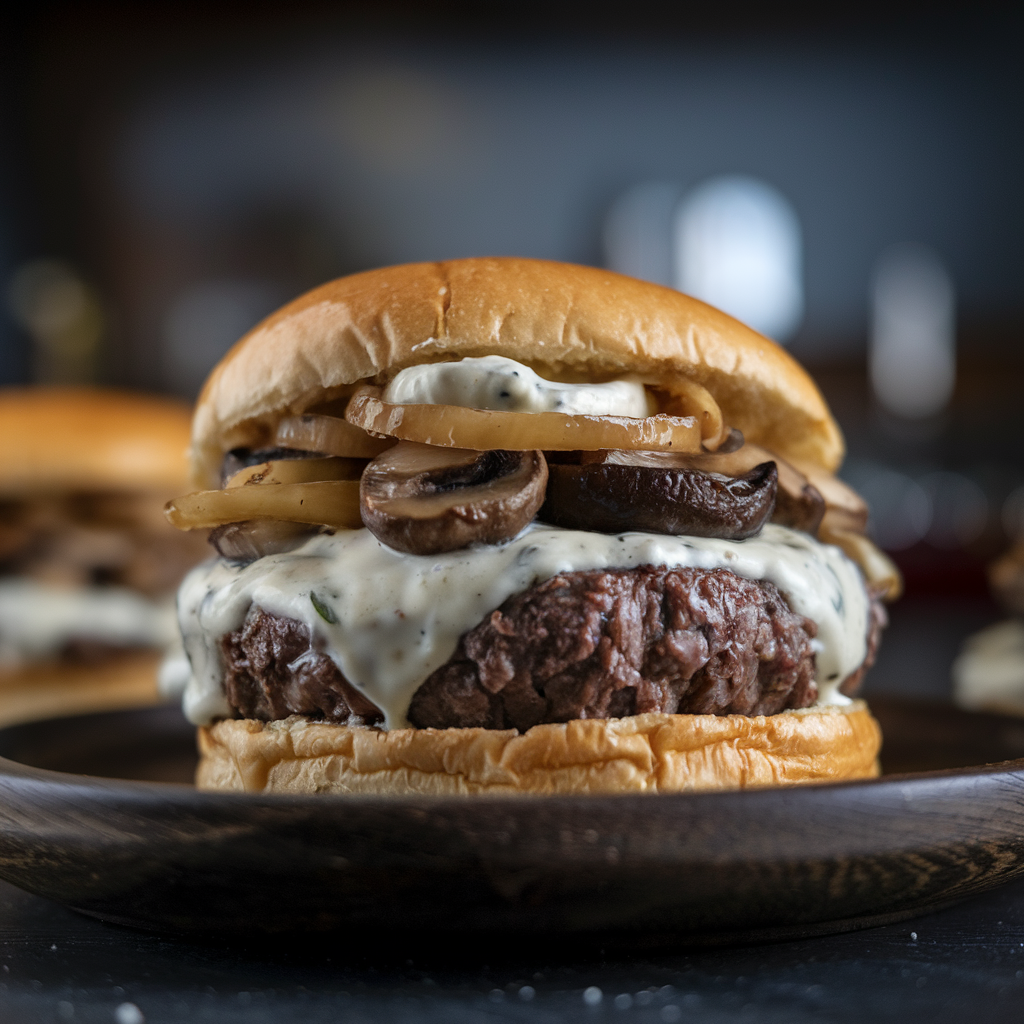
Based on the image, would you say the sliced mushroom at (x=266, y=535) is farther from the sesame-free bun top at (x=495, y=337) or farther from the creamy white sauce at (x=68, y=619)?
the creamy white sauce at (x=68, y=619)

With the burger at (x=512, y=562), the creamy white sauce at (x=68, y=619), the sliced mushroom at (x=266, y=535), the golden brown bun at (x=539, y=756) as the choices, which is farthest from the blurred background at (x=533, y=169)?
the golden brown bun at (x=539, y=756)

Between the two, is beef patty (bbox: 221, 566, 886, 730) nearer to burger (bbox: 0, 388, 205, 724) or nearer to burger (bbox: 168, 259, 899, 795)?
burger (bbox: 168, 259, 899, 795)

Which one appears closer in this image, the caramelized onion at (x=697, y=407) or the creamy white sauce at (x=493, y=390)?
the creamy white sauce at (x=493, y=390)

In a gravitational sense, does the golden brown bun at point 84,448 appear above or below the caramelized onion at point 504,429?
below

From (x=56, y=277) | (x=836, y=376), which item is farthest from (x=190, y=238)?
(x=836, y=376)

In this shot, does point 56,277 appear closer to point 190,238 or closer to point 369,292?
point 190,238

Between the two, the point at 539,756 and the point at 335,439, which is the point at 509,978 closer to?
the point at 539,756

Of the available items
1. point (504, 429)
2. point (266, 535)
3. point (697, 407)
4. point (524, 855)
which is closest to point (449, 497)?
point (504, 429)
